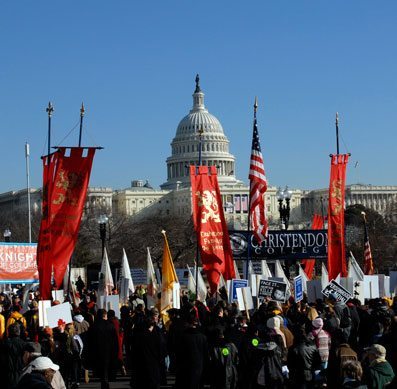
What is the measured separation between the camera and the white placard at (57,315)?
674 inches

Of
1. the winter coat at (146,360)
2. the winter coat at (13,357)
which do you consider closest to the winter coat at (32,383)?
the winter coat at (13,357)

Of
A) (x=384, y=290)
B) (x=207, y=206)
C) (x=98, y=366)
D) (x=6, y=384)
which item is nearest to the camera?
(x=6, y=384)

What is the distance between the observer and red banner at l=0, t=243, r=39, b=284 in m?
31.0

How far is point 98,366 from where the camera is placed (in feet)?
55.3

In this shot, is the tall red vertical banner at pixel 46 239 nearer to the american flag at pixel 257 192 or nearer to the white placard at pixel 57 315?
the white placard at pixel 57 315

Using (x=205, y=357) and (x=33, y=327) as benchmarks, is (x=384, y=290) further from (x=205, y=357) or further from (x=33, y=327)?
(x=205, y=357)

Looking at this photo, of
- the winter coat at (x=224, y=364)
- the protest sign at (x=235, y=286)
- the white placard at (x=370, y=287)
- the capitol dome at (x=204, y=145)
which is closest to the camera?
the winter coat at (x=224, y=364)

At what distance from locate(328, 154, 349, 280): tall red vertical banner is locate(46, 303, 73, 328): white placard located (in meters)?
10.8

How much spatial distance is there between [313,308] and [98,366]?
3.80m

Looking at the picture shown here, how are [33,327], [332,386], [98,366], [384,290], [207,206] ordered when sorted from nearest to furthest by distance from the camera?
[332,386], [98,366], [33,327], [207,206], [384,290]

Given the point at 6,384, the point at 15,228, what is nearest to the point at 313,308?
the point at 6,384

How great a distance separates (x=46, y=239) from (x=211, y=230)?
7.23 m

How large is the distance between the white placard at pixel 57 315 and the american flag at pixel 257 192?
9696 millimetres

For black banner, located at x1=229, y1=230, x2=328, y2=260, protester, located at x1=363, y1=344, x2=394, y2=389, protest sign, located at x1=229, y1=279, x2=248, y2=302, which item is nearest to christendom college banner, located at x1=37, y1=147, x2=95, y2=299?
protest sign, located at x1=229, y1=279, x2=248, y2=302
